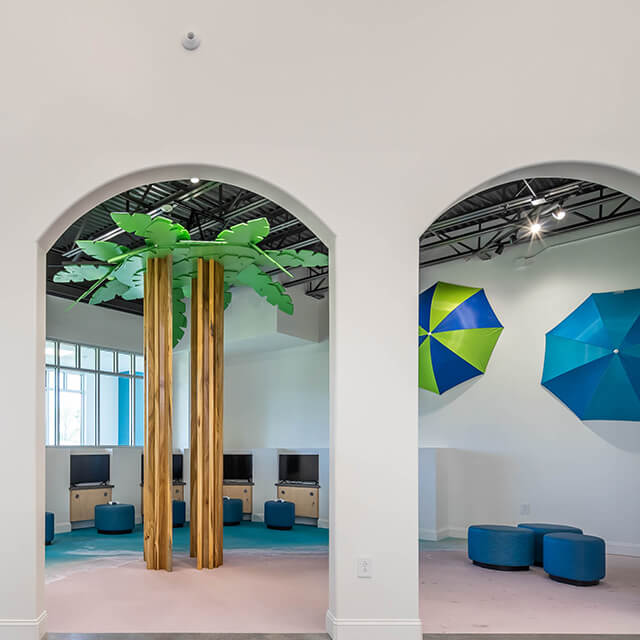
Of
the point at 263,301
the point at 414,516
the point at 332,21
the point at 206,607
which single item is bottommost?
the point at 206,607

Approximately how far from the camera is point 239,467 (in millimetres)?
12367

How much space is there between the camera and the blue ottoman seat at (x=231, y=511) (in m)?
11.0

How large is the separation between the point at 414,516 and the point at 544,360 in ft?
17.6

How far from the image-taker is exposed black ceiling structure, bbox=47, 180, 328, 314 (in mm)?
8461

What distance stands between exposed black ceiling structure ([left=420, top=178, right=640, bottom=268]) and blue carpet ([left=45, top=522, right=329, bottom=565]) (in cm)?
459

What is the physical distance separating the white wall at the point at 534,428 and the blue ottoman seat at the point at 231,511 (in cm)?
335

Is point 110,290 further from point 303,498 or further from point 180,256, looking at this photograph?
point 303,498

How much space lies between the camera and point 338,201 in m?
4.68

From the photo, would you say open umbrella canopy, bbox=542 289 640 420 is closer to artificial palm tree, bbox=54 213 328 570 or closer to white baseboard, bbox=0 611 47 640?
artificial palm tree, bbox=54 213 328 570

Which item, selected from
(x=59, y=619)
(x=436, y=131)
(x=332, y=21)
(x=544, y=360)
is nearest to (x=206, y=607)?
(x=59, y=619)

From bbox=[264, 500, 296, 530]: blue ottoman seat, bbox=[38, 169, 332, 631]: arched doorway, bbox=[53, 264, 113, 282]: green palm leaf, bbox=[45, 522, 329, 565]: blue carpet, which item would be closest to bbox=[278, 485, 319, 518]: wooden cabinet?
bbox=[38, 169, 332, 631]: arched doorway

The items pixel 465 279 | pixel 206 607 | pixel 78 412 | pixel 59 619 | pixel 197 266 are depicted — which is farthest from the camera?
pixel 78 412

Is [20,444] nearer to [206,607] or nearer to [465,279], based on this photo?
[206,607]

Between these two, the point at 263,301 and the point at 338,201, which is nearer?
the point at 338,201
